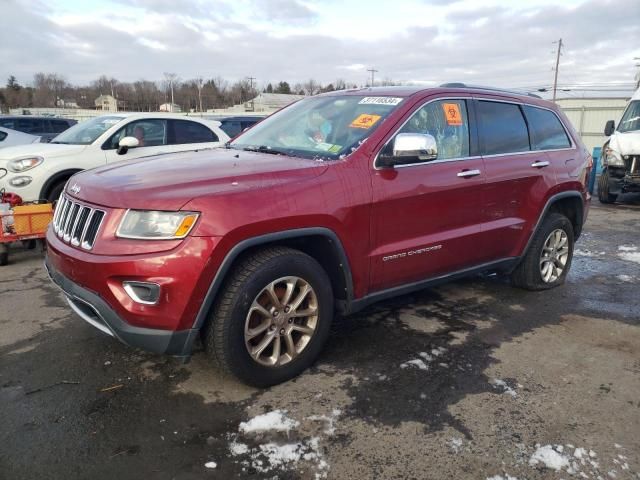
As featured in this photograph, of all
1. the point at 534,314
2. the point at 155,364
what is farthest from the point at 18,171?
the point at 534,314

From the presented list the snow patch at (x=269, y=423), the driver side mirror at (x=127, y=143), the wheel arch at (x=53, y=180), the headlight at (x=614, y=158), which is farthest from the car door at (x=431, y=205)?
the headlight at (x=614, y=158)

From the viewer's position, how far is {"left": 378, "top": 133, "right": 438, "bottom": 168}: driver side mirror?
10.5ft

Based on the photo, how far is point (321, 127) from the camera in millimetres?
3750

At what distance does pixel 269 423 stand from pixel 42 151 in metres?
5.67

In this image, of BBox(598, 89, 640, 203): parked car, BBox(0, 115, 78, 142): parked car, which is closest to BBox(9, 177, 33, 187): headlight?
BBox(0, 115, 78, 142): parked car

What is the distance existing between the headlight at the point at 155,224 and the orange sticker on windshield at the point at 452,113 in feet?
7.20

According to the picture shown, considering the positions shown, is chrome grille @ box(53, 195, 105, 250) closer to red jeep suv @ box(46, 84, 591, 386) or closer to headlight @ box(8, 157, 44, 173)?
red jeep suv @ box(46, 84, 591, 386)

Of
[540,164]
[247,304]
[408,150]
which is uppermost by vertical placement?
[408,150]

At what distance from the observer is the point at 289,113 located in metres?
4.29

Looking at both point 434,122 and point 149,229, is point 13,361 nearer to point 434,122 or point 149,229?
point 149,229

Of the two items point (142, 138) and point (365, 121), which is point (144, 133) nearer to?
point (142, 138)

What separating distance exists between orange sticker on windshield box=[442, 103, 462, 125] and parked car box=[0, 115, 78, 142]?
494 inches

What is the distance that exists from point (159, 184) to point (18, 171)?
4.75 meters

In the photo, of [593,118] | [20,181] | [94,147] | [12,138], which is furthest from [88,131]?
[593,118]
